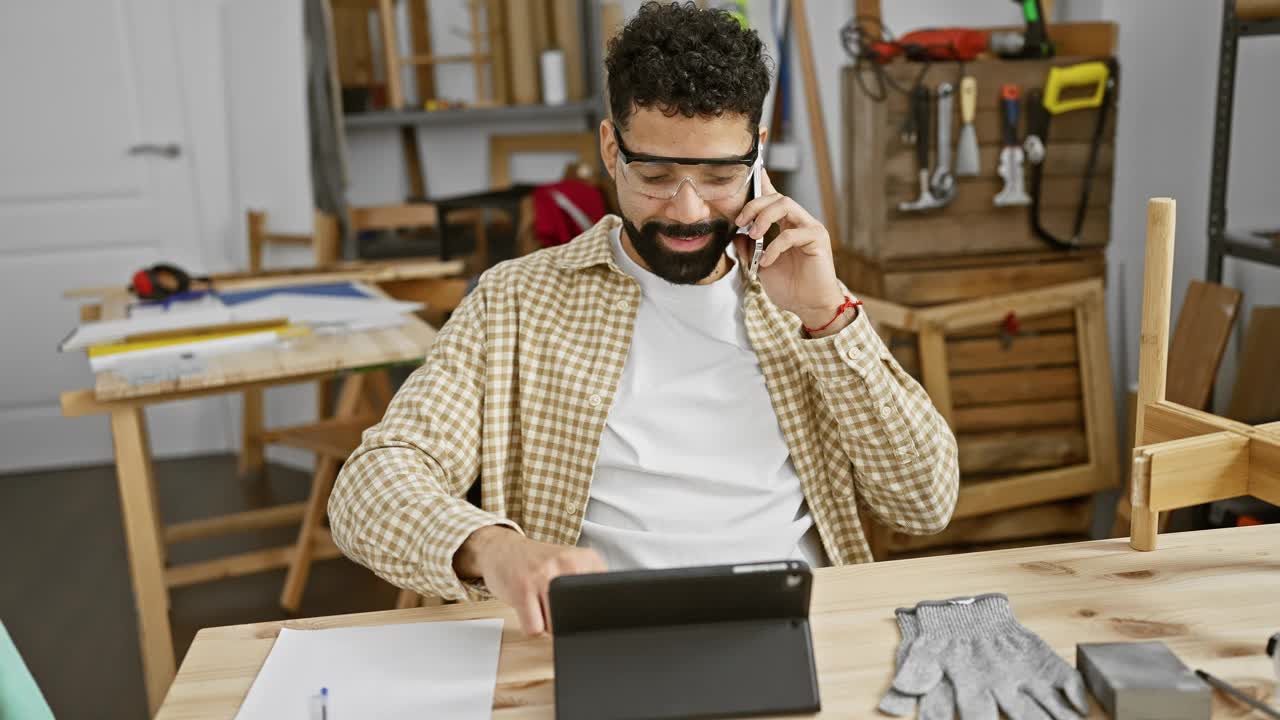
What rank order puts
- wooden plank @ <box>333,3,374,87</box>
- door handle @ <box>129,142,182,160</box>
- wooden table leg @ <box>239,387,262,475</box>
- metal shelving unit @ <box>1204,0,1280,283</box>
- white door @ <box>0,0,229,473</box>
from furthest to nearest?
wooden plank @ <box>333,3,374,87</box> < door handle @ <box>129,142,182,160</box> < white door @ <box>0,0,229,473</box> < wooden table leg @ <box>239,387,262,475</box> < metal shelving unit @ <box>1204,0,1280,283</box>

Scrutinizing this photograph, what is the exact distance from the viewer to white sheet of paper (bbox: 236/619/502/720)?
93 cm

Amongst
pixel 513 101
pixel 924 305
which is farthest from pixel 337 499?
pixel 513 101

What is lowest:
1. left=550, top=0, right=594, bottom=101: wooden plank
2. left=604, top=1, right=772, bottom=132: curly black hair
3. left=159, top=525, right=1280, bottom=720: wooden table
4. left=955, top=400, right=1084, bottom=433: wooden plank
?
left=955, top=400, right=1084, bottom=433: wooden plank

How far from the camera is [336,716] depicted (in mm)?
921

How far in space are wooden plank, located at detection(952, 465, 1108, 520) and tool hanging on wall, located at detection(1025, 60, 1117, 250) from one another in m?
0.55

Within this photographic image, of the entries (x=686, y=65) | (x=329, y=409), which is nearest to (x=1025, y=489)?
(x=686, y=65)

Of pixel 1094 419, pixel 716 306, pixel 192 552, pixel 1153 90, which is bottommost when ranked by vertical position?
pixel 192 552

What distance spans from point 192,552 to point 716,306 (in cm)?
253

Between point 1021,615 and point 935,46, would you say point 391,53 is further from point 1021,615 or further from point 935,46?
point 1021,615

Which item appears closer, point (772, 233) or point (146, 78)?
point (772, 233)

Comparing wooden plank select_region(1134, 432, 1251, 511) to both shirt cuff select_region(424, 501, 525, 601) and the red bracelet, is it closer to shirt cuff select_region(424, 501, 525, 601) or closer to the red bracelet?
the red bracelet

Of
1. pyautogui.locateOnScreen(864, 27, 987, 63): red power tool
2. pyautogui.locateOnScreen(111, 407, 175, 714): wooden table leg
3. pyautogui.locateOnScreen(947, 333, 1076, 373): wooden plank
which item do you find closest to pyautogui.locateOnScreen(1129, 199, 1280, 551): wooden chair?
pyautogui.locateOnScreen(947, 333, 1076, 373): wooden plank

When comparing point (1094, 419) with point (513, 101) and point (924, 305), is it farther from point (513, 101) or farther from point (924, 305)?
point (513, 101)

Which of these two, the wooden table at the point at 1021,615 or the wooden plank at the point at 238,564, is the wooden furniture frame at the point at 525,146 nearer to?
the wooden plank at the point at 238,564
